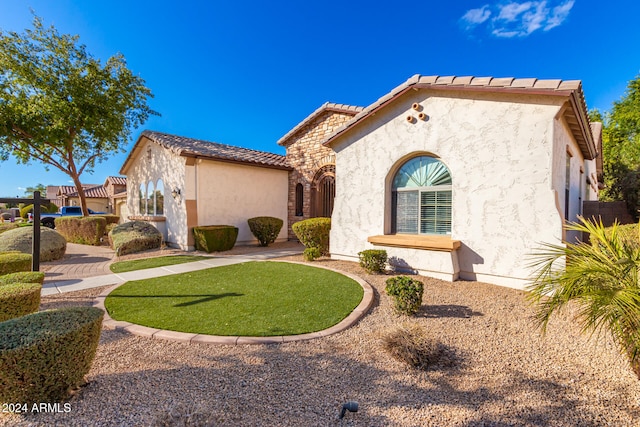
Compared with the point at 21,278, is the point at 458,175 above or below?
above

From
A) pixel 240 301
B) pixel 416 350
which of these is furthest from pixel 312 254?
pixel 416 350

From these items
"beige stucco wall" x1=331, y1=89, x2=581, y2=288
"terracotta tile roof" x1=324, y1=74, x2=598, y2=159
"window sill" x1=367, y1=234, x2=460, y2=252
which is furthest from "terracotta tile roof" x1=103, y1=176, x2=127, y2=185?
"window sill" x1=367, y1=234, x2=460, y2=252

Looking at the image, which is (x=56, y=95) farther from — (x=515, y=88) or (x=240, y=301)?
(x=515, y=88)

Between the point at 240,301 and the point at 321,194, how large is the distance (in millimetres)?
9988

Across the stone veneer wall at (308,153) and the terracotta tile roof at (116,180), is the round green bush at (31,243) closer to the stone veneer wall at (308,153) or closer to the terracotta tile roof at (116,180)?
the stone veneer wall at (308,153)

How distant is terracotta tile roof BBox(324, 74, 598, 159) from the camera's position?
6426mm

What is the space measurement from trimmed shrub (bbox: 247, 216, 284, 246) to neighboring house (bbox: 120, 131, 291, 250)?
2.83 feet

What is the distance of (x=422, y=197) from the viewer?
28.6 feet

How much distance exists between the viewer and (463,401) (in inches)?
123

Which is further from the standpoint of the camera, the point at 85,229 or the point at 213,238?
the point at 85,229

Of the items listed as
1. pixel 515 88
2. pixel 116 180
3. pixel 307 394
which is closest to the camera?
pixel 307 394

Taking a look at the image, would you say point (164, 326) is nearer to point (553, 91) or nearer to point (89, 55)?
point (553, 91)

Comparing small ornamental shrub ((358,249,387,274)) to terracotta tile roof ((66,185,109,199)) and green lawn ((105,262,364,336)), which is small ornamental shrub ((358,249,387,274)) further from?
terracotta tile roof ((66,185,109,199))

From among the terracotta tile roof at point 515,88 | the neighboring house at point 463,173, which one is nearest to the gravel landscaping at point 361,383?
the neighboring house at point 463,173
